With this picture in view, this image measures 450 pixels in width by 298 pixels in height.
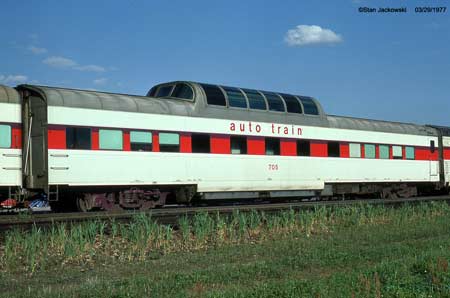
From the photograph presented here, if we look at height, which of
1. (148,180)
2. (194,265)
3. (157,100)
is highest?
(157,100)

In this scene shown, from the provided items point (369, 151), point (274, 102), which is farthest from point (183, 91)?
point (369, 151)

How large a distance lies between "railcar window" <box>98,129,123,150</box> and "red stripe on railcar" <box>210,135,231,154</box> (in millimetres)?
3659

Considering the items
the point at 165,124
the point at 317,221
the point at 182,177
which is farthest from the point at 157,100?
the point at 317,221

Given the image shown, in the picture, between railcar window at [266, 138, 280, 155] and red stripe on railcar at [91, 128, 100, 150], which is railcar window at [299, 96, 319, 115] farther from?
red stripe on railcar at [91, 128, 100, 150]

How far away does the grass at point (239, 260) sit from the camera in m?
6.60

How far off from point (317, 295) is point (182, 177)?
12814 millimetres

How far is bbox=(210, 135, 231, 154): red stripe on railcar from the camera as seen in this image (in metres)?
19.5

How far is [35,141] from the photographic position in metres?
16.1

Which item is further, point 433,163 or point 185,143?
point 433,163

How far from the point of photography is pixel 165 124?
18.3 meters

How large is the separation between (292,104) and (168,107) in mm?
6277

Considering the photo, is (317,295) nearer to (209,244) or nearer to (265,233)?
(209,244)

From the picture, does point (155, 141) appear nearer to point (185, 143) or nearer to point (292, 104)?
point (185, 143)

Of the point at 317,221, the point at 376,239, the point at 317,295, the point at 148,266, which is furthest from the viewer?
the point at 317,221
